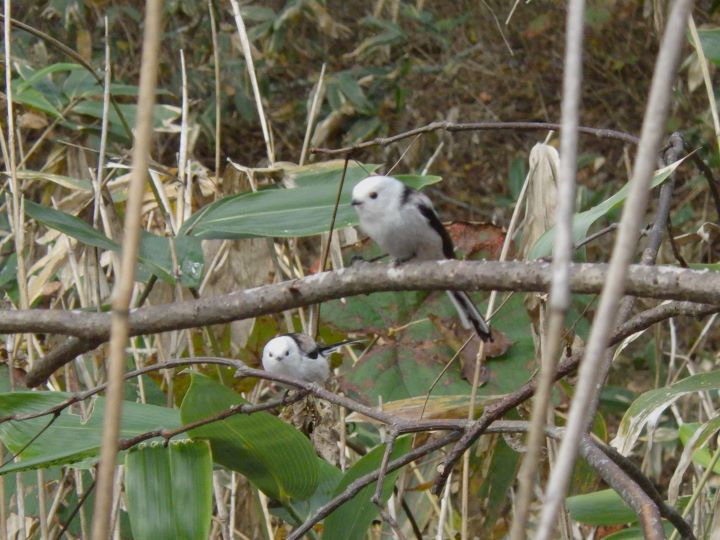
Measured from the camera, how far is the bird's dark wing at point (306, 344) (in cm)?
249

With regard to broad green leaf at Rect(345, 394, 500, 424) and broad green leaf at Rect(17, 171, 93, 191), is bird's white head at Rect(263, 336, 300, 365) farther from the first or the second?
broad green leaf at Rect(345, 394, 500, 424)

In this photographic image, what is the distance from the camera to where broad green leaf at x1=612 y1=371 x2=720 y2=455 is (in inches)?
61.6

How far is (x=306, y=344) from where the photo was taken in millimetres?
2570

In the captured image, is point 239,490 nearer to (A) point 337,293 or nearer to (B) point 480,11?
(A) point 337,293

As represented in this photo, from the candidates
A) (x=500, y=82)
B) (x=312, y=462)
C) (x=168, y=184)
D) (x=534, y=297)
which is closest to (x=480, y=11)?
(x=500, y=82)

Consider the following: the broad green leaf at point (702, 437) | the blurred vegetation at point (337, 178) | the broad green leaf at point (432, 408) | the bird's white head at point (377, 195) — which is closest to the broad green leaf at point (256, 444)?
the blurred vegetation at point (337, 178)

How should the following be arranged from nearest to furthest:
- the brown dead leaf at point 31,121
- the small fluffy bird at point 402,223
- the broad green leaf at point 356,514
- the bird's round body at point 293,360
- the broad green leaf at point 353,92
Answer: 1. the broad green leaf at point 356,514
2. the small fluffy bird at point 402,223
3. the bird's round body at point 293,360
4. the brown dead leaf at point 31,121
5. the broad green leaf at point 353,92

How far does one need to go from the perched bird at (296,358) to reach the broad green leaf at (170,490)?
1.15 metres

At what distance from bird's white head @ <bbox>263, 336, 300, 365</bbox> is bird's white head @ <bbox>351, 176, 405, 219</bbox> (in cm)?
52

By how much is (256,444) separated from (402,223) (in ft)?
3.19

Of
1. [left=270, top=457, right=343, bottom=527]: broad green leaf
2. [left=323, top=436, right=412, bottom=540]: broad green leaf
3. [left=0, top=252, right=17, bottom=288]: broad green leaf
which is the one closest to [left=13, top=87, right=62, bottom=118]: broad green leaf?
[left=0, top=252, right=17, bottom=288]: broad green leaf

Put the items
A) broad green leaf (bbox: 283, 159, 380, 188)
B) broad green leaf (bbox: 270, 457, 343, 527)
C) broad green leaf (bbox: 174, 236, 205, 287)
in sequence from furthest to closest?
broad green leaf (bbox: 283, 159, 380, 188)
broad green leaf (bbox: 174, 236, 205, 287)
broad green leaf (bbox: 270, 457, 343, 527)

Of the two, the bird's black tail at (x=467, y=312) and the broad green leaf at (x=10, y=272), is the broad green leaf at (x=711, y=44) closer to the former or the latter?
the bird's black tail at (x=467, y=312)

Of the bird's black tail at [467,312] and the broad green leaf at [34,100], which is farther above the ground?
the broad green leaf at [34,100]
